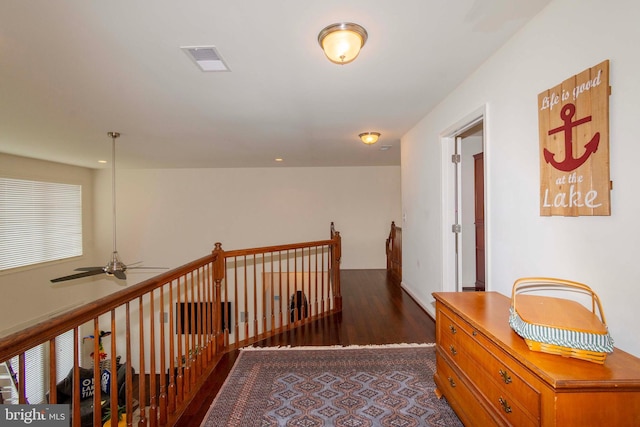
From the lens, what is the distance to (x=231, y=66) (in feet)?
7.50

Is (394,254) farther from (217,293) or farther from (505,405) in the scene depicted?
(505,405)

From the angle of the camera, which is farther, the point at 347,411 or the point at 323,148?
the point at 323,148


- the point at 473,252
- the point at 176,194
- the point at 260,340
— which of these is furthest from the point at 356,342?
the point at 176,194

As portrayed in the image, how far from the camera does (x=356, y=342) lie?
2.98 m

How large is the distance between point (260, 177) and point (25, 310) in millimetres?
5109

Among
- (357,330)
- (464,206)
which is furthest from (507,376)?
(464,206)

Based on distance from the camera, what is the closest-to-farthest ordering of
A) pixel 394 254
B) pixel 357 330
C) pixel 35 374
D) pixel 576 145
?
pixel 576 145 < pixel 357 330 < pixel 35 374 < pixel 394 254

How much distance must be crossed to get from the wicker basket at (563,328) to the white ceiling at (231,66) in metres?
1.63

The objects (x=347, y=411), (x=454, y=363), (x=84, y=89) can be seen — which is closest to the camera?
(x=454, y=363)

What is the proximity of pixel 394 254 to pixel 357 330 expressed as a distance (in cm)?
318

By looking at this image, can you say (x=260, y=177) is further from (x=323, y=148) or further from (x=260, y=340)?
(x=260, y=340)

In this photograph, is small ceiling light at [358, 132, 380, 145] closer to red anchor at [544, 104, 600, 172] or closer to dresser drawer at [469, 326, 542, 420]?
red anchor at [544, 104, 600, 172]

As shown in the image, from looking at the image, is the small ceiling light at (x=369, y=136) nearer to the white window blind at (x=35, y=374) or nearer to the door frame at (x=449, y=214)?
the door frame at (x=449, y=214)

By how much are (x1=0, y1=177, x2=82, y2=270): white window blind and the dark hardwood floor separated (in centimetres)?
533
